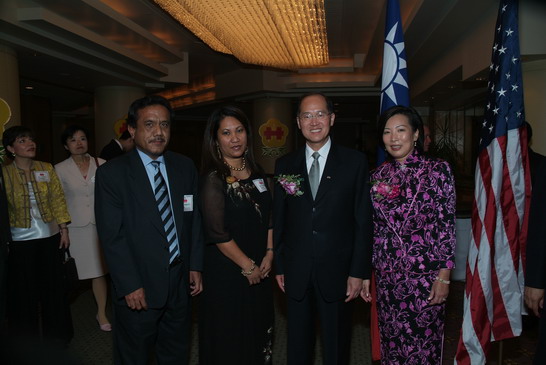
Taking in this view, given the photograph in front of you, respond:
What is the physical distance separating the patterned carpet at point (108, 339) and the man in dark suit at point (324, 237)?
0.93 meters

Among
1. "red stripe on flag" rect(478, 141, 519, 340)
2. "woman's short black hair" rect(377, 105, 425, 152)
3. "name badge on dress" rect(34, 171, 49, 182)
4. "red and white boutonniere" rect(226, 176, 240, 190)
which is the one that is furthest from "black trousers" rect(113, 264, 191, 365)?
"red stripe on flag" rect(478, 141, 519, 340)

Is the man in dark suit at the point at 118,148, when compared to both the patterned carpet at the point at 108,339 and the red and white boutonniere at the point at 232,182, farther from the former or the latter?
the red and white boutonniere at the point at 232,182

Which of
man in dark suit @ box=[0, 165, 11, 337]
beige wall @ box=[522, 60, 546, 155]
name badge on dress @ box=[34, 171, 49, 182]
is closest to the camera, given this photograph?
man in dark suit @ box=[0, 165, 11, 337]

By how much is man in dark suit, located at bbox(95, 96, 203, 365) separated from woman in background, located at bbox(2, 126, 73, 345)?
1300 millimetres

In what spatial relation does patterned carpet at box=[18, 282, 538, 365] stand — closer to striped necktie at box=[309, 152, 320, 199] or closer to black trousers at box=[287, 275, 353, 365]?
black trousers at box=[287, 275, 353, 365]

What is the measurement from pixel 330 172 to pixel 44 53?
17.2 ft

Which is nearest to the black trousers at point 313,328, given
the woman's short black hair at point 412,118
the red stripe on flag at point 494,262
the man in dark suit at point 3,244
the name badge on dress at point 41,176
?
the red stripe on flag at point 494,262

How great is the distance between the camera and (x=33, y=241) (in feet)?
10.7

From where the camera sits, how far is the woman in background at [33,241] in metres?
3.20

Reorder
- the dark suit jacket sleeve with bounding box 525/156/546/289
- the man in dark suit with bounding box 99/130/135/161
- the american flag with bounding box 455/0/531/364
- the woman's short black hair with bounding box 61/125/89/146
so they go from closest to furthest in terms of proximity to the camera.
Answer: the dark suit jacket sleeve with bounding box 525/156/546/289, the american flag with bounding box 455/0/531/364, the woman's short black hair with bounding box 61/125/89/146, the man in dark suit with bounding box 99/130/135/161

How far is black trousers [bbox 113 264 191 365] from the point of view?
226 cm

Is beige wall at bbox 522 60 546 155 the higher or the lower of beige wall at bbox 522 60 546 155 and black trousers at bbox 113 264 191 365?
the higher

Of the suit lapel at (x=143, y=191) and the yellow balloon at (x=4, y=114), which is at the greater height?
the yellow balloon at (x=4, y=114)

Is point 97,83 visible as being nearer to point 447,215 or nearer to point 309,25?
point 309,25
